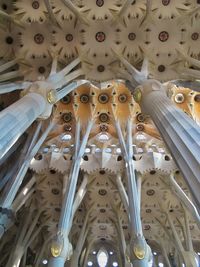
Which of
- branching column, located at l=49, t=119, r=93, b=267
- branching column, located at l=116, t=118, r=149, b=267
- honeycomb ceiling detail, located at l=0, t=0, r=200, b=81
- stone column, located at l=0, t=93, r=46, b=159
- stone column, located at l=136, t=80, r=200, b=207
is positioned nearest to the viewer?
stone column, located at l=136, t=80, r=200, b=207

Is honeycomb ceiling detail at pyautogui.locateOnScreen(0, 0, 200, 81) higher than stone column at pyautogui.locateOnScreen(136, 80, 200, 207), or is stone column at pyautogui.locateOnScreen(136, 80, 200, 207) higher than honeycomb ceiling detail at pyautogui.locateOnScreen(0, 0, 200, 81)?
honeycomb ceiling detail at pyautogui.locateOnScreen(0, 0, 200, 81)

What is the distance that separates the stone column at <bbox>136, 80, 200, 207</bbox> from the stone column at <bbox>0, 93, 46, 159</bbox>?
313cm

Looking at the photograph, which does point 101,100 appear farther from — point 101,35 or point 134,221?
point 134,221

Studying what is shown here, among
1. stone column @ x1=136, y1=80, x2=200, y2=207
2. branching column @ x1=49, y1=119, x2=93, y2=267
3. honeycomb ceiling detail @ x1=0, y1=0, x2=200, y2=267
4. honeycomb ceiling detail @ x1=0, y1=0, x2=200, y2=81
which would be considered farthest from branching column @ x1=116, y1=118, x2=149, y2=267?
stone column @ x1=136, y1=80, x2=200, y2=207

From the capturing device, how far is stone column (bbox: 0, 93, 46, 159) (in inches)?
252

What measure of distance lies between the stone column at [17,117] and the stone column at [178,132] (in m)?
3.13

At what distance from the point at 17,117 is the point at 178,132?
3.73 meters

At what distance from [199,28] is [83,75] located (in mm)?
5138

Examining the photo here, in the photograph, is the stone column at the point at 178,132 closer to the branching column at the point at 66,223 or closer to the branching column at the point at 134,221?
the branching column at the point at 134,221

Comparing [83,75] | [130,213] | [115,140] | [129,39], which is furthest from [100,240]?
[129,39]

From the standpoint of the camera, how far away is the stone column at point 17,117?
641 cm

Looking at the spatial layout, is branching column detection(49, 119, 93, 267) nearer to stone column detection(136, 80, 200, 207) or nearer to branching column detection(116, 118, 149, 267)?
branching column detection(116, 118, 149, 267)

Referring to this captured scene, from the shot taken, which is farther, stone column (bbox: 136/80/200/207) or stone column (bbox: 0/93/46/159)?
stone column (bbox: 0/93/46/159)

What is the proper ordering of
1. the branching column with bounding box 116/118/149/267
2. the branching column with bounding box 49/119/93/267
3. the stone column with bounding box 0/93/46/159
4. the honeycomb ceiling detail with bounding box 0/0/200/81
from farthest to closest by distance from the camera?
the honeycomb ceiling detail with bounding box 0/0/200/81 < the branching column with bounding box 116/118/149/267 < the branching column with bounding box 49/119/93/267 < the stone column with bounding box 0/93/46/159
